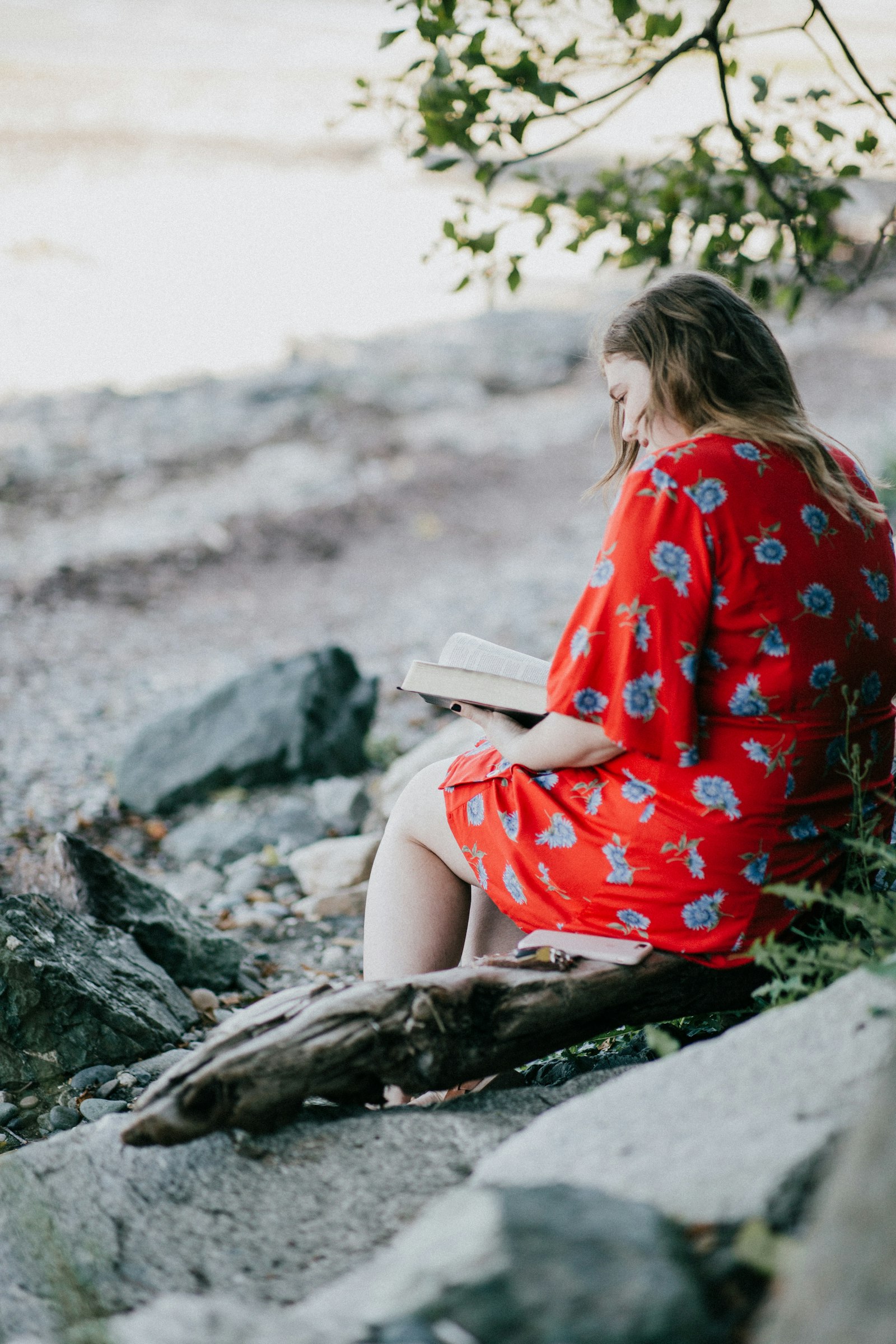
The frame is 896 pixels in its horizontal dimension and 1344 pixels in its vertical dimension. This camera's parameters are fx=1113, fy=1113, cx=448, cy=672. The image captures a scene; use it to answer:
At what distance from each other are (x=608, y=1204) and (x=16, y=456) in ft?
32.9

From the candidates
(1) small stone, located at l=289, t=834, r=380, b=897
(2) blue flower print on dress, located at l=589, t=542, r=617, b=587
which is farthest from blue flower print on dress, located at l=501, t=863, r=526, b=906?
(1) small stone, located at l=289, t=834, r=380, b=897

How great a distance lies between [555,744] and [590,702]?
164 millimetres

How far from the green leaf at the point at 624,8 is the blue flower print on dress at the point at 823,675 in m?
2.18

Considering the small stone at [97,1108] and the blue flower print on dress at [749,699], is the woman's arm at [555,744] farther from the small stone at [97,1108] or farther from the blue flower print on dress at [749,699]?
the small stone at [97,1108]

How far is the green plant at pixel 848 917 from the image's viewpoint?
1.90 m

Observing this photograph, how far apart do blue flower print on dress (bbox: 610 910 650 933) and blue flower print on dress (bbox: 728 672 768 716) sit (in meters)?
0.48

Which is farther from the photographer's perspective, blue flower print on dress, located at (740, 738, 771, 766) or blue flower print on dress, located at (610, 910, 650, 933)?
blue flower print on dress, located at (610, 910, 650, 933)

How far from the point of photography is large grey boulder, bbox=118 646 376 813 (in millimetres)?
4949

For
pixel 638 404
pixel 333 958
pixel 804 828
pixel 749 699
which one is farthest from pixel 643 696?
pixel 333 958

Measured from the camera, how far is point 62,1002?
2725mm

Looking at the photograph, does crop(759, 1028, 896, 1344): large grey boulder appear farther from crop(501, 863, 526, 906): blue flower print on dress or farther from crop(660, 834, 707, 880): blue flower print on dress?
crop(501, 863, 526, 906): blue flower print on dress

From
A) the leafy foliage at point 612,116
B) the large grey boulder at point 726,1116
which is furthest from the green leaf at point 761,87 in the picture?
the large grey boulder at point 726,1116

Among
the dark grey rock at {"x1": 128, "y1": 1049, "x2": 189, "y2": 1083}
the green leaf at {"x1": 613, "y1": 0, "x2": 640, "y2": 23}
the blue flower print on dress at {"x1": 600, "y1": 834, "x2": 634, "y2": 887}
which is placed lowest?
the dark grey rock at {"x1": 128, "y1": 1049, "x2": 189, "y2": 1083}

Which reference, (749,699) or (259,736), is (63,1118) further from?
(259,736)
